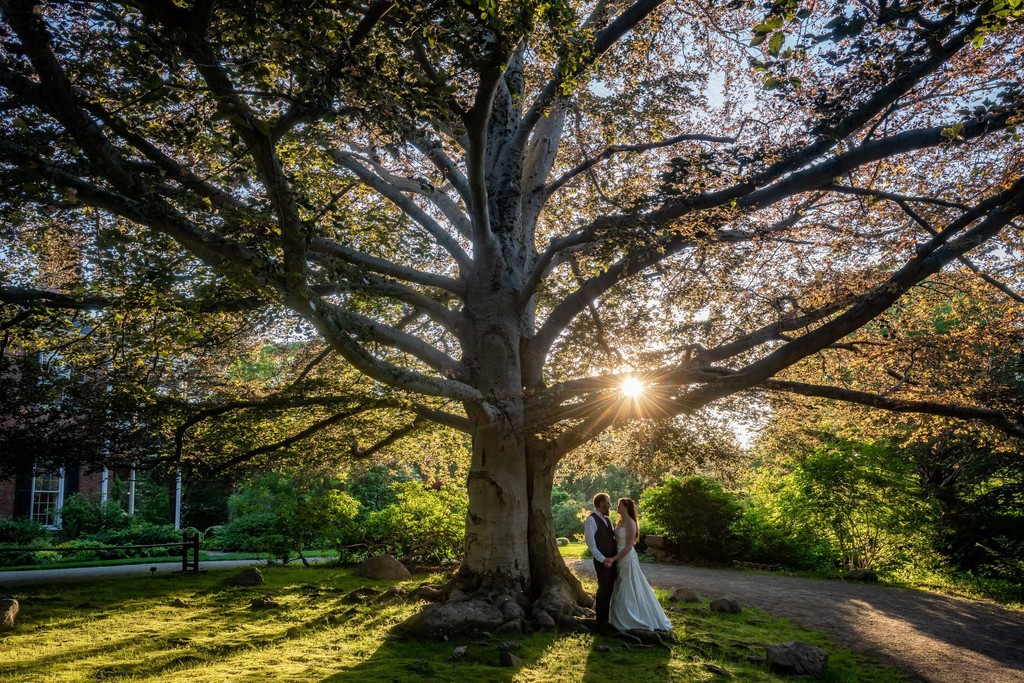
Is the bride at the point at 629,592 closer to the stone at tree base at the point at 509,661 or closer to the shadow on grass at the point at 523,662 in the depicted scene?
the shadow on grass at the point at 523,662

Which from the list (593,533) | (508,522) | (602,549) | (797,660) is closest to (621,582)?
(602,549)

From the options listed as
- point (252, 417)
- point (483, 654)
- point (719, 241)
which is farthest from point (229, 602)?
point (719, 241)

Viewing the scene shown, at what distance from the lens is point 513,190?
11.1 meters

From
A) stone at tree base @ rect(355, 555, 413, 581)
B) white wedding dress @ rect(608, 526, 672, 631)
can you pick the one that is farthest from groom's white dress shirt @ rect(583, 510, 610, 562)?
stone at tree base @ rect(355, 555, 413, 581)

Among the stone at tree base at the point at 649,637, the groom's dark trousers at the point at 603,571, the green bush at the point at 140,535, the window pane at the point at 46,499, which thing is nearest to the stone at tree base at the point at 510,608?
the groom's dark trousers at the point at 603,571

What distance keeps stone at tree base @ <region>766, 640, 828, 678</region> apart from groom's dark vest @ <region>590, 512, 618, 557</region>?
2.37 meters

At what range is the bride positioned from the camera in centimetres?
812

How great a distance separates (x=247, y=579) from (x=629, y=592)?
8358 millimetres

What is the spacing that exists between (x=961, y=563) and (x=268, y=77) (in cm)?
1811

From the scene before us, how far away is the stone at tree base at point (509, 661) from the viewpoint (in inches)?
250

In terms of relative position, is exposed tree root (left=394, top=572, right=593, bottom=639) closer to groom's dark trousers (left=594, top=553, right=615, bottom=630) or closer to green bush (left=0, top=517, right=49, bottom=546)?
groom's dark trousers (left=594, top=553, right=615, bottom=630)

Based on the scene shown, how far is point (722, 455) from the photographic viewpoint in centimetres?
1123

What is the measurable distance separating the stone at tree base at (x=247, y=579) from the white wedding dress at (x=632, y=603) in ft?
26.0

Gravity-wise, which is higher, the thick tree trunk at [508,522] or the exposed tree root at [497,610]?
the thick tree trunk at [508,522]
